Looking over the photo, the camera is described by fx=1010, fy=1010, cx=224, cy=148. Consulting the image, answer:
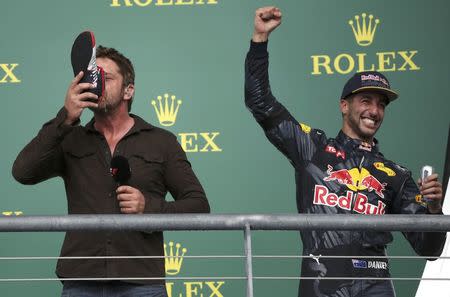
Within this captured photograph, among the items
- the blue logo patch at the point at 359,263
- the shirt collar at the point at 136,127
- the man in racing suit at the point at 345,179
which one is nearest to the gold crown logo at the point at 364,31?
the man in racing suit at the point at 345,179

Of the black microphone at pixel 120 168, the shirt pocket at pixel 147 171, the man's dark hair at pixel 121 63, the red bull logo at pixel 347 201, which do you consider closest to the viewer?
the black microphone at pixel 120 168

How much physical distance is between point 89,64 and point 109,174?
229 millimetres

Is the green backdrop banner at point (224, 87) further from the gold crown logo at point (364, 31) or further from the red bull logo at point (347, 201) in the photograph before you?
the red bull logo at point (347, 201)

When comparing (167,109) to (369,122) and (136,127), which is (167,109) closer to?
(369,122)

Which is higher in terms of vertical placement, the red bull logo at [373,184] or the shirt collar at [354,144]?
the shirt collar at [354,144]

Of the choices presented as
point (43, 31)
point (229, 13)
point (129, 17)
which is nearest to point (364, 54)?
point (229, 13)

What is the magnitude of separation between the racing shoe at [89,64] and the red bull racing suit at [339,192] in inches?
17.4

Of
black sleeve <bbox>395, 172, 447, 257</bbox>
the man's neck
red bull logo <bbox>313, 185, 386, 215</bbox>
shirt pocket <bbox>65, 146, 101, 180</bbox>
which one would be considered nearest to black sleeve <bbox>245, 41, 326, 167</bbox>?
red bull logo <bbox>313, 185, 386, 215</bbox>

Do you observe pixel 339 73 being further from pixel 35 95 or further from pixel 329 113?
Answer: pixel 35 95

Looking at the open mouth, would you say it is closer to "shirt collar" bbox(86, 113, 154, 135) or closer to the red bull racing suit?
the red bull racing suit

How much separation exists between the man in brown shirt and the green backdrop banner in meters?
0.98

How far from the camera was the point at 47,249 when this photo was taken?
122 inches

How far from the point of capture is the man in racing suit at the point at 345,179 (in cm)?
223

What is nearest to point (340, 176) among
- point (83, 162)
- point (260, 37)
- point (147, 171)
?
point (260, 37)
